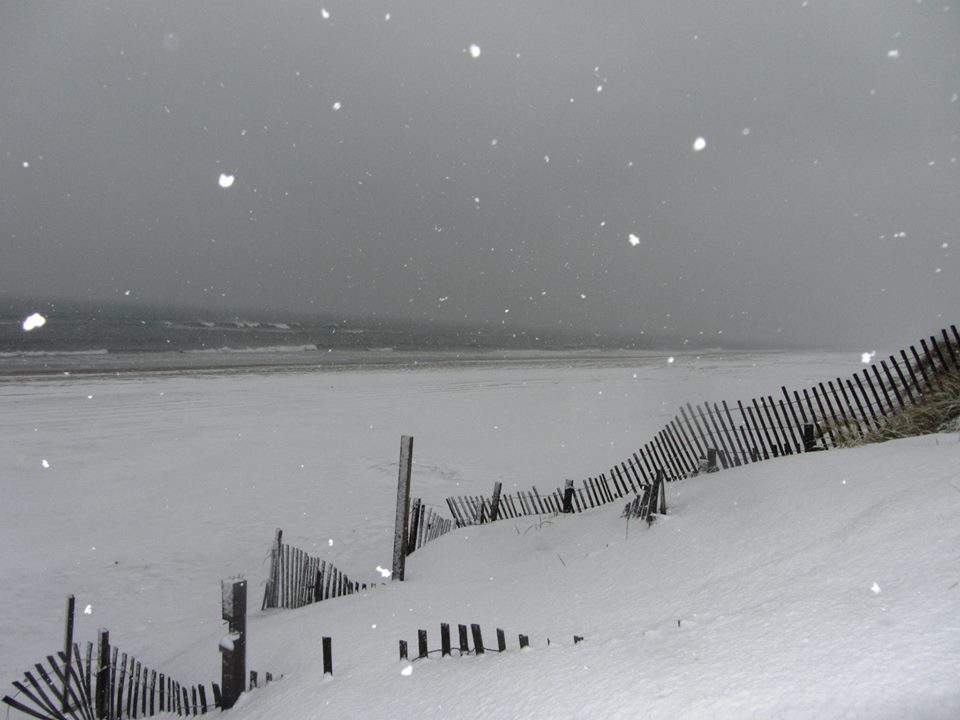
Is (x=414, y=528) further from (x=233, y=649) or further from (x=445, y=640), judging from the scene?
(x=445, y=640)

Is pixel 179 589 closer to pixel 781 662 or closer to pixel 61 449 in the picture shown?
pixel 781 662

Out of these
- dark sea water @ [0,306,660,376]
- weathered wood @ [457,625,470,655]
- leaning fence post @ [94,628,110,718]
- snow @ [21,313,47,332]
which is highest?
snow @ [21,313,47,332]

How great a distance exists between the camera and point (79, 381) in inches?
1179

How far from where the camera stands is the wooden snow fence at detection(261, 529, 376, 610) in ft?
23.7

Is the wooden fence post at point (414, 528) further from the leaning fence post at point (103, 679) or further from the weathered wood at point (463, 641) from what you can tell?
the weathered wood at point (463, 641)

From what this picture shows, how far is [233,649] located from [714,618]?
3206mm

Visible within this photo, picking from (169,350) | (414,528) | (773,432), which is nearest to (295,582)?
(414,528)

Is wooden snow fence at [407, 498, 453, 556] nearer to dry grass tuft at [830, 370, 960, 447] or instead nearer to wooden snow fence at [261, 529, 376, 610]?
wooden snow fence at [261, 529, 376, 610]

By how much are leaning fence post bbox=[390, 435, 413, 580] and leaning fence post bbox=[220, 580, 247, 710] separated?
3.12 m

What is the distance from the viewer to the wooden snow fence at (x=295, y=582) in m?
7.23

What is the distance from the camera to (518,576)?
19.5 feet

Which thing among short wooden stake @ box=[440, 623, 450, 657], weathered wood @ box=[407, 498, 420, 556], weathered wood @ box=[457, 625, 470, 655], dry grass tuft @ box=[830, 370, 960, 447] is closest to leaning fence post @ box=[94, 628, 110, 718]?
short wooden stake @ box=[440, 623, 450, 657]

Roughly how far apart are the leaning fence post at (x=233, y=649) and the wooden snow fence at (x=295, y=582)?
3.18m

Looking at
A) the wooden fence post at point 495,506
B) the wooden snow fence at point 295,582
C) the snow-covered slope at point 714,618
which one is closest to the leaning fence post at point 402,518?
the wooden snow fence at point 295,582
